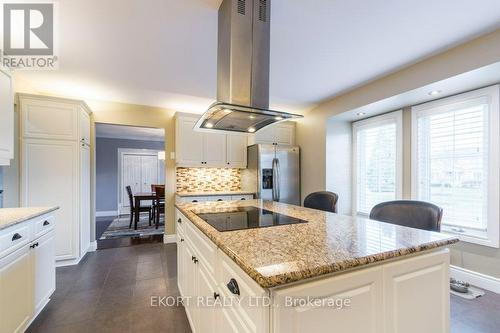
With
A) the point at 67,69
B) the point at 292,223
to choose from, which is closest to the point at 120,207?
the point at 67,69

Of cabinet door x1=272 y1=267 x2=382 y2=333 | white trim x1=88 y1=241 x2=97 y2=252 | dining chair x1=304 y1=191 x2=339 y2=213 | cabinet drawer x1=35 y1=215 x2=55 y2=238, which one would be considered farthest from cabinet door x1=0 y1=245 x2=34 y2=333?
dining chair x1=304 y1=191 x2=339 y2=213

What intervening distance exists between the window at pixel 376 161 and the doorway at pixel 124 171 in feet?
14.7

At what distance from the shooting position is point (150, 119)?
4113mm

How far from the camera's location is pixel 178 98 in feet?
12.3

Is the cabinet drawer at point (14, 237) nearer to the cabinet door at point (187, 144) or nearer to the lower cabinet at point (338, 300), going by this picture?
the lower cabinet at point (338, 300)

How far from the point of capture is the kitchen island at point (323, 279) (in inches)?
30.5

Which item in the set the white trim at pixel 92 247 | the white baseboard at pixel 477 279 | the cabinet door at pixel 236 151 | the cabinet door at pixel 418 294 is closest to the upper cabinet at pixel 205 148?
the cabinet door at pixel 236 151

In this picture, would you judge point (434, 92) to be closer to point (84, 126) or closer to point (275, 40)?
point (275, 40)

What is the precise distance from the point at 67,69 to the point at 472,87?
464 centimetres

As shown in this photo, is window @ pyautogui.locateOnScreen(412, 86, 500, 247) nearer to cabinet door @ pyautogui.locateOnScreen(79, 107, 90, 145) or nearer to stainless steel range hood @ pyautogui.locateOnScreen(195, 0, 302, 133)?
stainless steel range hood @ pyautogui.locateOnScreen(195, 0, 302, 133)

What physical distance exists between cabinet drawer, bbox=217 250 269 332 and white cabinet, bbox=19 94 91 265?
10.2 ft

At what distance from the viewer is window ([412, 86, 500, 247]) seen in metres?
2.42

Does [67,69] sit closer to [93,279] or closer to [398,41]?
[93,279]

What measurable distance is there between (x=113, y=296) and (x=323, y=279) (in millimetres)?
2428
